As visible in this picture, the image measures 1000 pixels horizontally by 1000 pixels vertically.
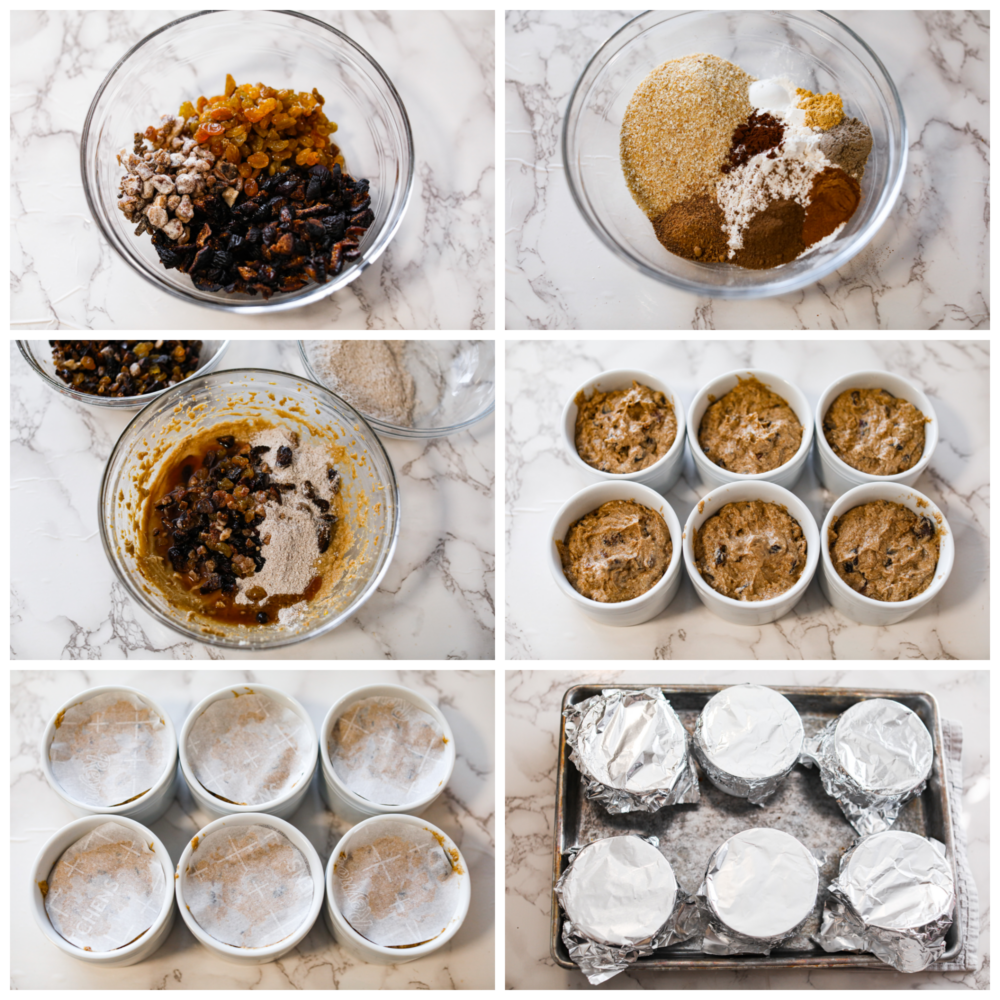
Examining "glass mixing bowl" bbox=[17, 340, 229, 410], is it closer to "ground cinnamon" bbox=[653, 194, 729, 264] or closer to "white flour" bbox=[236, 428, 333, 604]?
"white flour" bbox=[236, 428, 333, 604]

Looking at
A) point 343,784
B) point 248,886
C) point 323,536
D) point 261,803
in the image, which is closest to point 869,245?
point 323,536

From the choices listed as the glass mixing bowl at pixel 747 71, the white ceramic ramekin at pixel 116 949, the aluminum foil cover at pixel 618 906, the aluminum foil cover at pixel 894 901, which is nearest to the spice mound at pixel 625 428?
the glass mixing bowl at pixel 747 71

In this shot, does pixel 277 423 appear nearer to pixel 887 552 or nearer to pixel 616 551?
pixel 616 551

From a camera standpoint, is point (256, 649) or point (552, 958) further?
point (552, 958)

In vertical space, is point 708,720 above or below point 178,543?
below

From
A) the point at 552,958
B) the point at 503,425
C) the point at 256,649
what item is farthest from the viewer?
the point at 503,425

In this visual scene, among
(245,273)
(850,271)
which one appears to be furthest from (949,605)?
(245,273)

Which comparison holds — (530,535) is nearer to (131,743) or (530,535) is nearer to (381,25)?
(131,743)

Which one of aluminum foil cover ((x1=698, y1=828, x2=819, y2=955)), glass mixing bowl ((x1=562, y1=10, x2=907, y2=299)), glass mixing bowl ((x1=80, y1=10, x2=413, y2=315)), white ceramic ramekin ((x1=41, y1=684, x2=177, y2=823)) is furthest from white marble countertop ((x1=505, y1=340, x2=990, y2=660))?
white ceramic ramekin ((x1=41, y1=684, x2=177, y2=823))
